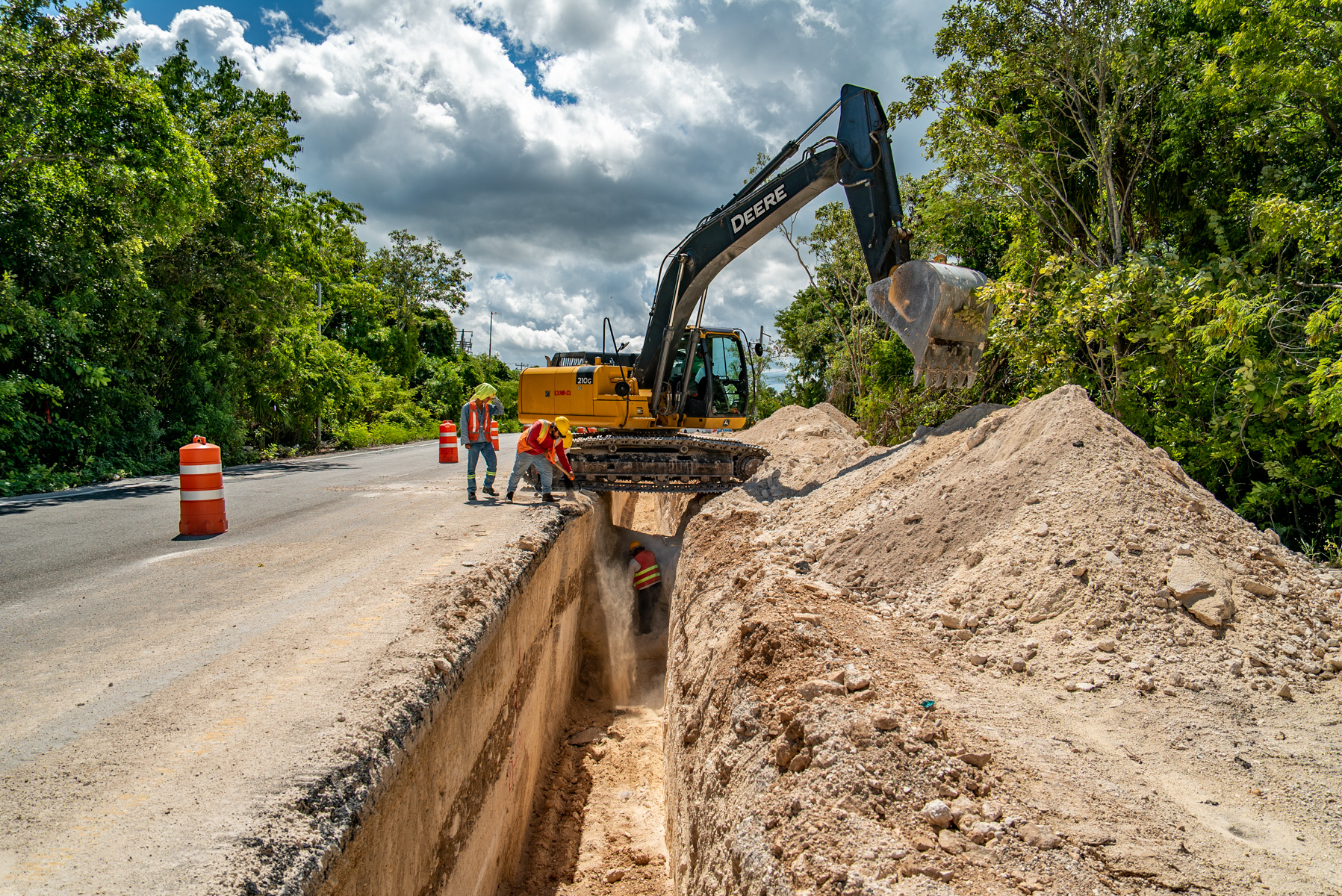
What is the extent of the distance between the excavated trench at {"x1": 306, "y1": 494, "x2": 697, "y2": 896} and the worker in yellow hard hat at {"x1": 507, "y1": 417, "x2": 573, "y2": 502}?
31.1 inches

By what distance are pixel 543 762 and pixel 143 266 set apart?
13.0 m

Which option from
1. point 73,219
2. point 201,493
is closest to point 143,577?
point 201,493

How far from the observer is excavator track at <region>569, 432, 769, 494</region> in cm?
1066

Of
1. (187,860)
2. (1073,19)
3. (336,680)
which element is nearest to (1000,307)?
(1073,19)

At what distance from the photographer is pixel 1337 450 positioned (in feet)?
20.5

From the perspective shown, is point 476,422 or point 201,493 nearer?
point 201,493

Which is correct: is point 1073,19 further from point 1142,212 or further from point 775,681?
point 775,681

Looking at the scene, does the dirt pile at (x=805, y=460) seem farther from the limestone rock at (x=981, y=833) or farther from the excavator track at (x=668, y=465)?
the limestone rock at (x=981, y=833)

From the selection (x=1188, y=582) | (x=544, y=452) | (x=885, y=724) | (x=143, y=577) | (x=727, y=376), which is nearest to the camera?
(x=885, y=724)

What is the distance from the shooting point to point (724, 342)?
40.0 feet

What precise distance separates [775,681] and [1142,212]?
29.8ft

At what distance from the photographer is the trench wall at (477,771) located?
3119 mm

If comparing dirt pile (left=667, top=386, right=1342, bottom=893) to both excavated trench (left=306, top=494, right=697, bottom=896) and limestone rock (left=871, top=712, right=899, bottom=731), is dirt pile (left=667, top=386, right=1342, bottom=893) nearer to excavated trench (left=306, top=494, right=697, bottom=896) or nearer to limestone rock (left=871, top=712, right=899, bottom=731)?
limestone rock (left=871, top=712, right=899, bottom=731)

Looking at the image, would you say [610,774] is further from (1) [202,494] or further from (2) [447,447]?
(2) [447,447]
